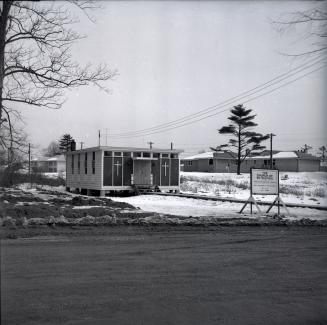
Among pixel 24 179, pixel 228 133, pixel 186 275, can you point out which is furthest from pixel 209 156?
pixel 186 275

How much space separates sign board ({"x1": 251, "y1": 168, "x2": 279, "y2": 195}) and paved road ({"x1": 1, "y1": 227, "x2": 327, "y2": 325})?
7.09 metres

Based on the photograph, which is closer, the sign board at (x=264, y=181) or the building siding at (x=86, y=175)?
the sign board at (x=264, y=181)

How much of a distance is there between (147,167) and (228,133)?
14.9 metres

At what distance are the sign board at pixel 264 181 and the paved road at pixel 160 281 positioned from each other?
23.3 feet

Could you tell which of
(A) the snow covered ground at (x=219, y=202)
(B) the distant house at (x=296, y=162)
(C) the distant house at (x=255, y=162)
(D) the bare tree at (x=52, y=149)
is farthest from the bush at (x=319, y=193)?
(D) the bare tree at (x=52, y=149)

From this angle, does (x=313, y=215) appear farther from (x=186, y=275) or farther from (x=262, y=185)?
(x=186, y=275)

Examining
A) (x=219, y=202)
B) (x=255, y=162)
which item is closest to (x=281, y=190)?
(x=219, y=202)

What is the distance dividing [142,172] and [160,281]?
2603 cm

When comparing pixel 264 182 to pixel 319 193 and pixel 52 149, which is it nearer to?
pixel 319 193

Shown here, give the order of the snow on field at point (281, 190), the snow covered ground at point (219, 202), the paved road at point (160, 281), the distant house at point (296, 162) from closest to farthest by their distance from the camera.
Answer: the paved road at point (160, 281) < the snow covered ground at point (219, 202) < the snow on field at point (281, 190) < the distant house at point (296, 162)

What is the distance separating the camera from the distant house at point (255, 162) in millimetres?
66438

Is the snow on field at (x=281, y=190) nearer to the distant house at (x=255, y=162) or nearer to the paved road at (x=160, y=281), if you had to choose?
the distant house at (x=255, y=162)

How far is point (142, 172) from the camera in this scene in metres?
32.8

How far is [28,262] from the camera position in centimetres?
774
